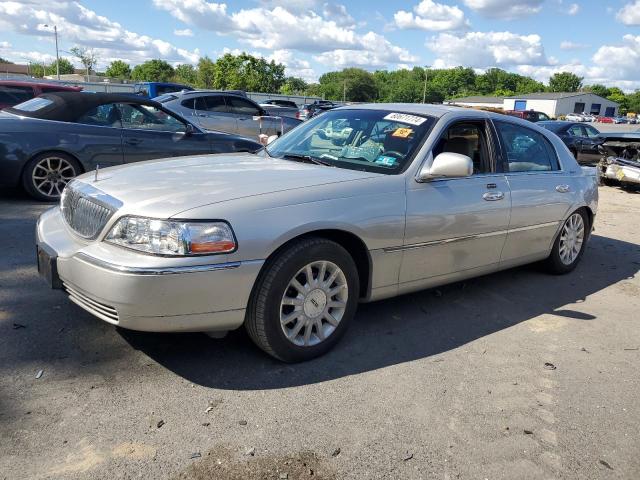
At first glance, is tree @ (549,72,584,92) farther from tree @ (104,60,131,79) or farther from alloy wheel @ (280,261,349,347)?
alloy wheel @ (280,261,349,347)

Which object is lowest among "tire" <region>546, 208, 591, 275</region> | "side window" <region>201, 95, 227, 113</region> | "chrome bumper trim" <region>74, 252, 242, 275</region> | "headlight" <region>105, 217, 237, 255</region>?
"tire" <region>546, 208, 591, 275</region>

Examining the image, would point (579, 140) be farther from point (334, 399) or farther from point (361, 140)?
point (334, 399)

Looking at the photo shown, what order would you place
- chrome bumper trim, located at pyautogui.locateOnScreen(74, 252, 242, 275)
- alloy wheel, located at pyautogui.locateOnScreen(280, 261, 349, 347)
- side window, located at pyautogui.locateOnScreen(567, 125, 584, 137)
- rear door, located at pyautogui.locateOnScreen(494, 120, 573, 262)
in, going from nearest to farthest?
1. chrome bumper trim, located at pyautogui.locateOnScreen(74, 252, 242, 275)
2. alloy wheel, located at pyautogui.locateOnScreen(280, 261, 349, 347)
3. rear door, located at pyautogui.locateOnScreen(494, 120, 573, 262)
4. side window, located at pyautogui.locateOnScreen(567, 125, 584, 137)

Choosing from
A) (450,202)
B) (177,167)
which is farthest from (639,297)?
(177,167)

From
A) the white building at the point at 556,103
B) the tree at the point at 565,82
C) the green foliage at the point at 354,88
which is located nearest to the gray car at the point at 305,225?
the white building at the point at 556,103

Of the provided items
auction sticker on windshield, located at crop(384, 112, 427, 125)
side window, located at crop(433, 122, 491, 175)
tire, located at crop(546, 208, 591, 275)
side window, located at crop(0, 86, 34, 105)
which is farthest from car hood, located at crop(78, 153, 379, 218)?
side window, located at crop(0, 86, 34, 105)

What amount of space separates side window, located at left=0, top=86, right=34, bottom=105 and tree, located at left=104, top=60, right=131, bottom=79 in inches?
4255

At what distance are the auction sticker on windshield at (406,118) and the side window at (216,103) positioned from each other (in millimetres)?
10012

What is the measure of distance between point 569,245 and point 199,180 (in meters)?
3.88

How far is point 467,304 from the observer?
463 centimetres

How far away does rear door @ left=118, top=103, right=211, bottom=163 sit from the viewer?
7582 mm

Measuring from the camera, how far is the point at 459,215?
4.01 metres

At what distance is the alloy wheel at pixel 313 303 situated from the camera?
3.27m

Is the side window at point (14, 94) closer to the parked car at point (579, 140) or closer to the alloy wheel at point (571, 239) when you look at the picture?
the alloy wheel at point (571, 239)
